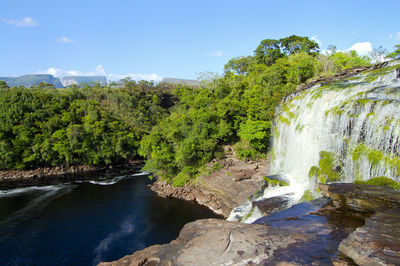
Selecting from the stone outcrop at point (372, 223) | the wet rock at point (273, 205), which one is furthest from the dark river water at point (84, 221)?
the stone outcrop at point (372, 223)

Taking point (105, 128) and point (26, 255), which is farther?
point (105, 128)

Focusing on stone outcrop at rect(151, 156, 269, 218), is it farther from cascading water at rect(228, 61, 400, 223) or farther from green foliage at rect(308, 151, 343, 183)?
green foliage at rect(308, 151, 343, 183)

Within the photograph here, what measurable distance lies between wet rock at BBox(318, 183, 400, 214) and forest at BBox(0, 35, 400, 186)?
19314mm

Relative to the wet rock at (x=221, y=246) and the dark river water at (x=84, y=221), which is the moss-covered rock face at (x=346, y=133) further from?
the dark river water at (x=84, y=221)

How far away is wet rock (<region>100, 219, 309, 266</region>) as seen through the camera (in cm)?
723

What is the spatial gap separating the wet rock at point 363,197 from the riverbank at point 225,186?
15452 millimetres

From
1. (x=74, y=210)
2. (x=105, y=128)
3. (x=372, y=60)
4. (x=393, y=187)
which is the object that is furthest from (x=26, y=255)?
(x=372, y=60)

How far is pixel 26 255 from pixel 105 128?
31463 millimetres

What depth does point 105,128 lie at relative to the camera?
4862 cm

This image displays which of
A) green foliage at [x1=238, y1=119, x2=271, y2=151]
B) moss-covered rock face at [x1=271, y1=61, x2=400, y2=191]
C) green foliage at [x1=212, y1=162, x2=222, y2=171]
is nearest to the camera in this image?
moss-covered rock face at [x1=271, y1=61, x2=400, y2=191]

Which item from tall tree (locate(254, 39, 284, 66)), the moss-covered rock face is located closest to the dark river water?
the moss-covered rock face

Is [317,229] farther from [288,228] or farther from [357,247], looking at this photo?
[357,247]

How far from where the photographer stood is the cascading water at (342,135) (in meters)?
13.0

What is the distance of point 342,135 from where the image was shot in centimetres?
1558
